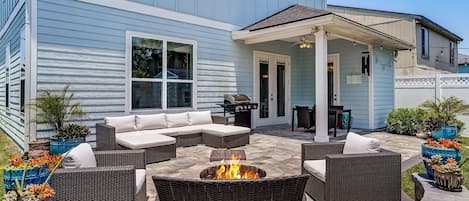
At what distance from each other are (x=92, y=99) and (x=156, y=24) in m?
2.28

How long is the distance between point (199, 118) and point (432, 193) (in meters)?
5.19

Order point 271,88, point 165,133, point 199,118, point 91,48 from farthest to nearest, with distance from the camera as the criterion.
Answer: point 271,88 < point 199,118 < point 165,133 < point 91,48

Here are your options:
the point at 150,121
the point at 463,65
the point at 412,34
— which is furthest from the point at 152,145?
the point at 463,65

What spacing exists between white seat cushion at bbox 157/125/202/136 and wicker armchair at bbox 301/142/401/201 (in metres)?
3.83

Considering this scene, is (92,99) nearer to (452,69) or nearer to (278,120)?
(278,120)

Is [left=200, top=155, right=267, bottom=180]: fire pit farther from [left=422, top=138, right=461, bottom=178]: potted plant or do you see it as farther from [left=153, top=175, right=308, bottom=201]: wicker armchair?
[left=422, top=138, right=461, bottom=178]: potted plant

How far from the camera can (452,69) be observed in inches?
724

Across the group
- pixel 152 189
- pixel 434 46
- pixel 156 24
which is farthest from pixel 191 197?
pixel 434 46

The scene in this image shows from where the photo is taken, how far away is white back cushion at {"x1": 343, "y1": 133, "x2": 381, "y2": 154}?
3.08 metres

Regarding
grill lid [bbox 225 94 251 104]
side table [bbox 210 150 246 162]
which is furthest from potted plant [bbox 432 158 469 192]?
grill lid [bbox 225 94 251 104]

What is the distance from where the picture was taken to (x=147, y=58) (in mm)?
6684

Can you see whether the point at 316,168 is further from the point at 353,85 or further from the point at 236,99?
the point at 353,85

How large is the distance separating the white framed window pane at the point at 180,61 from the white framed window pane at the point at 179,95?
20cm

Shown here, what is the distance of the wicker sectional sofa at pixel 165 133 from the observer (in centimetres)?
509
